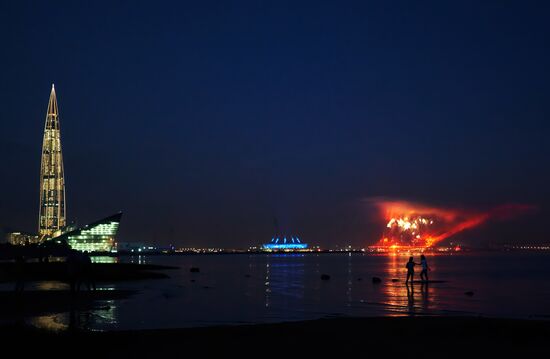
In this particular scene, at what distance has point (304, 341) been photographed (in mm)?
14195

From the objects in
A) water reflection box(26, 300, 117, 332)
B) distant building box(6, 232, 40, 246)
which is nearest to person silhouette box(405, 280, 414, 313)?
water reflection box(26, 300, 117, 332)

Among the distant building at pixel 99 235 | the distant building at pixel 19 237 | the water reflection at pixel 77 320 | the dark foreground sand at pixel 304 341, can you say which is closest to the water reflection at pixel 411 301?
the dark foreground sand at pixel 304 341

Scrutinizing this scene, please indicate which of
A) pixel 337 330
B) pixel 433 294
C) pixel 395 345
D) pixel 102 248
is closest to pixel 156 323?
pixel 337 330

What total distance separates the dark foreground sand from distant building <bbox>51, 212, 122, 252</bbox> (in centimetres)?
16642

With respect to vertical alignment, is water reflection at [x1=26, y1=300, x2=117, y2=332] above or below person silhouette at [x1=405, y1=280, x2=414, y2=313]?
above

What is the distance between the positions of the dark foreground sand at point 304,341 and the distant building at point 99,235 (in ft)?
546

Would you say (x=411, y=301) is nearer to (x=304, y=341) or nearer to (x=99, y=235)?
(x=304, y=341)

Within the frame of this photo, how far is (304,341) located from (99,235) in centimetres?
17748

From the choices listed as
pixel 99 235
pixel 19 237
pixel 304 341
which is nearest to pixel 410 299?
pixel 304 341

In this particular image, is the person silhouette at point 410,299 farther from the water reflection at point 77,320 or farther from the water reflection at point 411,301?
the water reflection at point 77,320

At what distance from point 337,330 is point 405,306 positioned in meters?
10.0

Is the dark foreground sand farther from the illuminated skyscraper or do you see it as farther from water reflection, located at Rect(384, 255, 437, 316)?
the illuminated skyscraper

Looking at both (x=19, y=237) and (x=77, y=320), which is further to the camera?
(x=19, y=237)

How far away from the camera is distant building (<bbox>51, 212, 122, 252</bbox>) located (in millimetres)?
176863
